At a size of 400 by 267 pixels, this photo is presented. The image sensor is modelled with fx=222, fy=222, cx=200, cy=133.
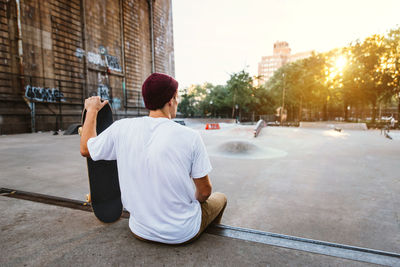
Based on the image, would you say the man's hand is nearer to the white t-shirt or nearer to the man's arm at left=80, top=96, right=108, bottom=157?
the man's arm at left=80, top=96, right=108, bottom=157

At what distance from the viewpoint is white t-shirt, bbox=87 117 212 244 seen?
5.25ft

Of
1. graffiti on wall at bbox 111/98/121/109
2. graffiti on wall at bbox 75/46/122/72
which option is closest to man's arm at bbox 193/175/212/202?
graffiti on wall at bbox 75/46/122/72

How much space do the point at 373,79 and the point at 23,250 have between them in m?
33.9

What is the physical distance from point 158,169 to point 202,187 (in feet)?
1.32

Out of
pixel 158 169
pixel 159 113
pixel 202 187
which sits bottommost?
pixel 202 187

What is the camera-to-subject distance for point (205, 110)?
147ft

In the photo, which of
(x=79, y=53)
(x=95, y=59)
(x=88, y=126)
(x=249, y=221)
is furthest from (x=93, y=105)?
(x=95, y=59)

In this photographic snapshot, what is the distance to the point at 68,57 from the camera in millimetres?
18516

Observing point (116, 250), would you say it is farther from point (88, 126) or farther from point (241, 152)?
point (241, 152)

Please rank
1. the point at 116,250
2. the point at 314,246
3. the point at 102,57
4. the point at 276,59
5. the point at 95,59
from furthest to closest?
the point at 276,59, the point at 102,57, the point at 95,59, the point at 314,246, the point at 116,250

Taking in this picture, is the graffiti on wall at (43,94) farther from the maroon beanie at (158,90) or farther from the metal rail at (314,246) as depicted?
the maroon beanie at (158,90)

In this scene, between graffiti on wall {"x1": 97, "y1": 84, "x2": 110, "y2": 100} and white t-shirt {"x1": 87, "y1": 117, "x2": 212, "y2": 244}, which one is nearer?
white t-shirt {"x1": 87, "y1": 117, "x2": 212, "y2": 244}

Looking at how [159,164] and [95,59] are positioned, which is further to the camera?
[95,59]

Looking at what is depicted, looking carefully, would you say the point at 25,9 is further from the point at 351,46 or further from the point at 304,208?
the point at 351,46
